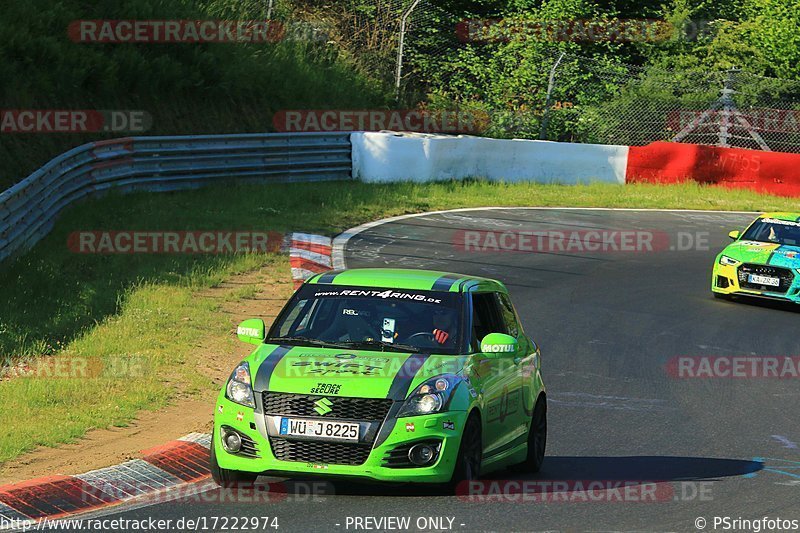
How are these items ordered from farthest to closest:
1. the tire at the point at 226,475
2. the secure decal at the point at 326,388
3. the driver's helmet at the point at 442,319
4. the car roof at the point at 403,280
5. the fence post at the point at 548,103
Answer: the fence post at the point at 548,103 < the car roof at the point at 403,280 < the driver's helmet at the point at 442,319 < the tire at the point at 226,475 < the secure decal at the point at 326,388

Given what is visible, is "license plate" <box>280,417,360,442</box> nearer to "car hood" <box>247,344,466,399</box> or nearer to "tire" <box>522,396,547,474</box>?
"car hood" <box>247,344,466,399</box>

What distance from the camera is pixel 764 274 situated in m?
19.2

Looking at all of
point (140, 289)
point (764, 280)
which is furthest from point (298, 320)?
point (764, 280)

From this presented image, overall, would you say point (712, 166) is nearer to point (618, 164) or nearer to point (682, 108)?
point (682, 108)

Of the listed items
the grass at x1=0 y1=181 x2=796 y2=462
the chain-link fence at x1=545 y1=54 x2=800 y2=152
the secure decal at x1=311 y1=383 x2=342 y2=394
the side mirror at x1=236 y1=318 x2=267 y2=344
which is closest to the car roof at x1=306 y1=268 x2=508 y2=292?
the side mirror at x1=236 y1=318 x2=267 y2=344

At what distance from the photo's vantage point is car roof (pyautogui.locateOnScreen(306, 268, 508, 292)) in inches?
364

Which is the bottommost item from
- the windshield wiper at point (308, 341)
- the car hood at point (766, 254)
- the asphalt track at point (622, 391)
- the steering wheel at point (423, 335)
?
the asphalt track at point (622, 391)

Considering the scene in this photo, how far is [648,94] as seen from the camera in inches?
1262

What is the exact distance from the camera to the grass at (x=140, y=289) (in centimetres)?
1123

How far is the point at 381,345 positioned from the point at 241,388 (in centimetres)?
103

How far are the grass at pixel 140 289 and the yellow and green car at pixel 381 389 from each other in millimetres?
2231

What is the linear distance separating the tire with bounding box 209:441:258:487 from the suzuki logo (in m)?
0.60

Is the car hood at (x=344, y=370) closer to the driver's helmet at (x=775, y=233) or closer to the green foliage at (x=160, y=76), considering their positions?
the driver's helmet at (x=775, y=233)

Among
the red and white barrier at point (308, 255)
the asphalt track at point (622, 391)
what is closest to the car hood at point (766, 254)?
the asphalt track at point (622, 391)
